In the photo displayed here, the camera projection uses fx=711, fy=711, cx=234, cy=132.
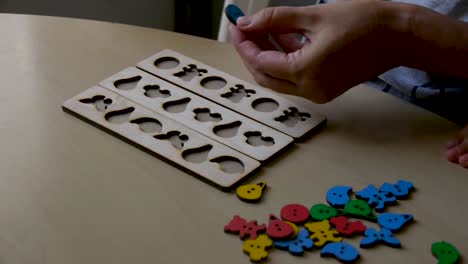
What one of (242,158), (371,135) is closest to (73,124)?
(242,158)

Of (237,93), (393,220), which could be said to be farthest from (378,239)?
(237,93)

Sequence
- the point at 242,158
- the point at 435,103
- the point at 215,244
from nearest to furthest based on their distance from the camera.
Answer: the point at 215,244 < the point at 242,158 < the point at 435,103

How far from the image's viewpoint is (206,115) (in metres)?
0.77

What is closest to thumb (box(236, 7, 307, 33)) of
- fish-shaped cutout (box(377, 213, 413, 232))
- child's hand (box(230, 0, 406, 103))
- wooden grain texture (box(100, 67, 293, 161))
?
child's hand (box(230, 0, 406, 103))

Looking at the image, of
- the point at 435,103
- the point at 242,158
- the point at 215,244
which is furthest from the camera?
the point at 435,103

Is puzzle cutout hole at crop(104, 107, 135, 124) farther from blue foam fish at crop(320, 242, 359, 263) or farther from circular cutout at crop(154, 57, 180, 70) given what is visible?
blue foam fish at crop(320, 242, 359, 263)

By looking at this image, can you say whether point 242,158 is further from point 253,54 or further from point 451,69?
point 451,69

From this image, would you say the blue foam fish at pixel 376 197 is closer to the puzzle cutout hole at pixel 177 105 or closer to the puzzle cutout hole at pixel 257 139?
the puzzle cutout hole at pixel 257 139

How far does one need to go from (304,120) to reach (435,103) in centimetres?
19

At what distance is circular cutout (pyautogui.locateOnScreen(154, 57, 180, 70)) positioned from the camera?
85 centimetres

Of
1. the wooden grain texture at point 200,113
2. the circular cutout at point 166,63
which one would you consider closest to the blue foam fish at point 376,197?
the wooden grain texture at point 200,113

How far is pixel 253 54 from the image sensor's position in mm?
777

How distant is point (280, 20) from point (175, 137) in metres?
0.17

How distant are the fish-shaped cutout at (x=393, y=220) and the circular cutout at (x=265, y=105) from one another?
0.20 m
